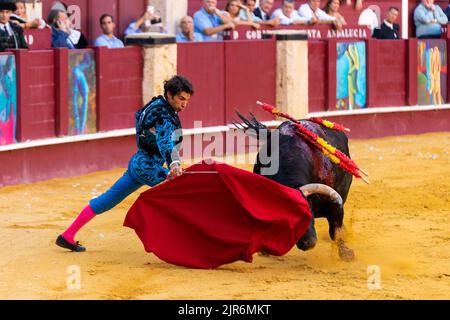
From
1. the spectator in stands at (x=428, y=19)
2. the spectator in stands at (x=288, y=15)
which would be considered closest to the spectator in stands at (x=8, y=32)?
the spectator in stands at (x=288, y=15)

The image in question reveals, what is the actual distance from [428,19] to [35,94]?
701 cm

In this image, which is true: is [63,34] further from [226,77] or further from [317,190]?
[317,190]

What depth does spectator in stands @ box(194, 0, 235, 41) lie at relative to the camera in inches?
481

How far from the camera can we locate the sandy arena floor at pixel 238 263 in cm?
598

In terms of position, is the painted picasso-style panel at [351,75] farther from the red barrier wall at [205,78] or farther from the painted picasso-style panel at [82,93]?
the painted picasso-style panel at [82,93]

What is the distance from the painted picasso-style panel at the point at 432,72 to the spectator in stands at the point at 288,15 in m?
1.61

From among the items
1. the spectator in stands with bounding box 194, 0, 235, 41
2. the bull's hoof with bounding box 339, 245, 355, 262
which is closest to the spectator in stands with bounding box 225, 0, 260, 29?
the spectator in stands with bounding box 194, 0, 235, 41

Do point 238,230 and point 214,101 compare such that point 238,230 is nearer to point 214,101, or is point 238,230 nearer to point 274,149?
point 274,149

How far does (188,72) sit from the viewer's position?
11547 mm

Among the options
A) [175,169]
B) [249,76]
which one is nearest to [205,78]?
[249,76]

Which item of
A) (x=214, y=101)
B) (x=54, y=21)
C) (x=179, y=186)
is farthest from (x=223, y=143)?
(x=179, y=186)

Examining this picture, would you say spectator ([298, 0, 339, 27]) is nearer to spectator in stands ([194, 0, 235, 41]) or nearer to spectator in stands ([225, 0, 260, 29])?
spectator in stands ([225, 0, 260, 29])

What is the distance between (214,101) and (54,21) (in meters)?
1.93

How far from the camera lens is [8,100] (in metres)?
9.69
